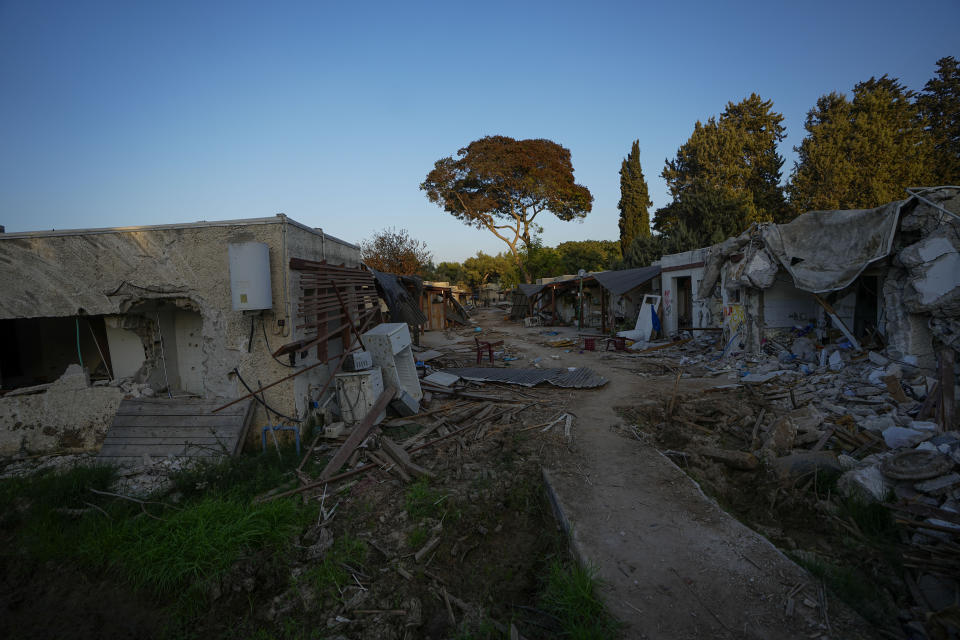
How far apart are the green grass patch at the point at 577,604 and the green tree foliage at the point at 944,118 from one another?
29.8 meters

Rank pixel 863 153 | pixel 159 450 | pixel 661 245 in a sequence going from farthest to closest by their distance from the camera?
pixel 661 245 < pixel 863 153 < pixel 159 450

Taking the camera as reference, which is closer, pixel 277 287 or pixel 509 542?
pixel 509 542

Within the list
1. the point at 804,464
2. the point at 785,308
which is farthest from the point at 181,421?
the point at 785,308

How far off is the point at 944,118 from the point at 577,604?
1316 inches

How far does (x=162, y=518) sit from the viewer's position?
4.24 metres

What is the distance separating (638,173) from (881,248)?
2310 centimetres

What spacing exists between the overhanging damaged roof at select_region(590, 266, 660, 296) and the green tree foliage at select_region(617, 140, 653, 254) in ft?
34.8

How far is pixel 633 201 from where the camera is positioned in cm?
2797

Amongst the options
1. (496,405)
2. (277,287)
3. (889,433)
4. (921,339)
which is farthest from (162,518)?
(921,339)

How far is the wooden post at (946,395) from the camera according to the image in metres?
5.31

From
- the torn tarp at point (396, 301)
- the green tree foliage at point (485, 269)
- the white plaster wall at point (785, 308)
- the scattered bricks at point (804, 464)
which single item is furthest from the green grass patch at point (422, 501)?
the green tree foliage at point (485, 269)

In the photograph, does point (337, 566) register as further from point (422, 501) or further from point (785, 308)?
point (785, 308)

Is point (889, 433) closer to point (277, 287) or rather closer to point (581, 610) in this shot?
point (581, 610)

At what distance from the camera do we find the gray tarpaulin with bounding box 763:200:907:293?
756 cm
